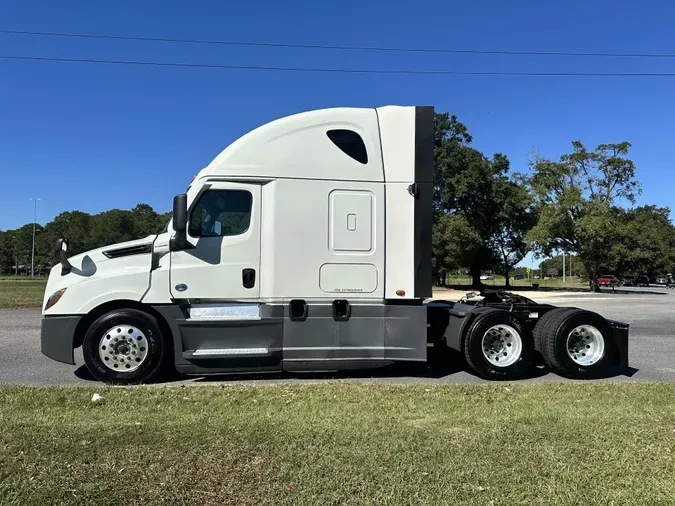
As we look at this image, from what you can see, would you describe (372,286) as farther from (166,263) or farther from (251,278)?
(166,263)

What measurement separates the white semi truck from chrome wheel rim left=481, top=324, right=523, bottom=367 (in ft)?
0.67

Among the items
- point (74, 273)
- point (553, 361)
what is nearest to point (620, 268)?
point (553, 361)

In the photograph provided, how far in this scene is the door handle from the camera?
7.07m

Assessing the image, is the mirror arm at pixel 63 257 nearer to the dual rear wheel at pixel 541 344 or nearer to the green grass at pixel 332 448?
the green grass at pixel 332 448

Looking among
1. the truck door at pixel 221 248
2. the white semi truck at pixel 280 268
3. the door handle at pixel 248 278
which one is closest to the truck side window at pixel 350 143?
the white semi truck at pixel 280 268

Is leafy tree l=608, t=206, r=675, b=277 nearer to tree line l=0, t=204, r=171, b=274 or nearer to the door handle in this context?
the door handle

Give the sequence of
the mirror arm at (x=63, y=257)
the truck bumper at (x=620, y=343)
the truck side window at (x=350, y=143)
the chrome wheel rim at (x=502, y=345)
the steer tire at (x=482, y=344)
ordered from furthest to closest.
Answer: the truck bumper at (x=620, y=343), the chrome wheel rim at (x=502, y=345), the steer tire at (x=482, y=344), the truck side window at (x=350, y=143), the mirror arm at (x=63, y=257)

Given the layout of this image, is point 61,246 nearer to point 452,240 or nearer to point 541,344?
point 541,344

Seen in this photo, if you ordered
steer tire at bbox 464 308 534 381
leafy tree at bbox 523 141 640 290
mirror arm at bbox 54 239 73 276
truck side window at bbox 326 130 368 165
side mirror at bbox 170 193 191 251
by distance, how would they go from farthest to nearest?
leafy tree at bbox 523 141 640 290
steer tire at bbox 464 308 534 381
truck side window at bbox 326 130 368 165
mirror arm at bbox 54 239 73 276
side mirror at bbox 170 193 191 251

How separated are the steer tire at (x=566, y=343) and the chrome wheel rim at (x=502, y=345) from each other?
15.9 inches

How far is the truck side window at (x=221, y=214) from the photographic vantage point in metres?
7.06

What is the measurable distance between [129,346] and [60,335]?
2.91ft

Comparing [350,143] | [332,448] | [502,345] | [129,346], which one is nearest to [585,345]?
[502,345]

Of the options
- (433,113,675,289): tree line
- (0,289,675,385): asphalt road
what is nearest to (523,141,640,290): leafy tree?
(433,113,675,289): tree line
